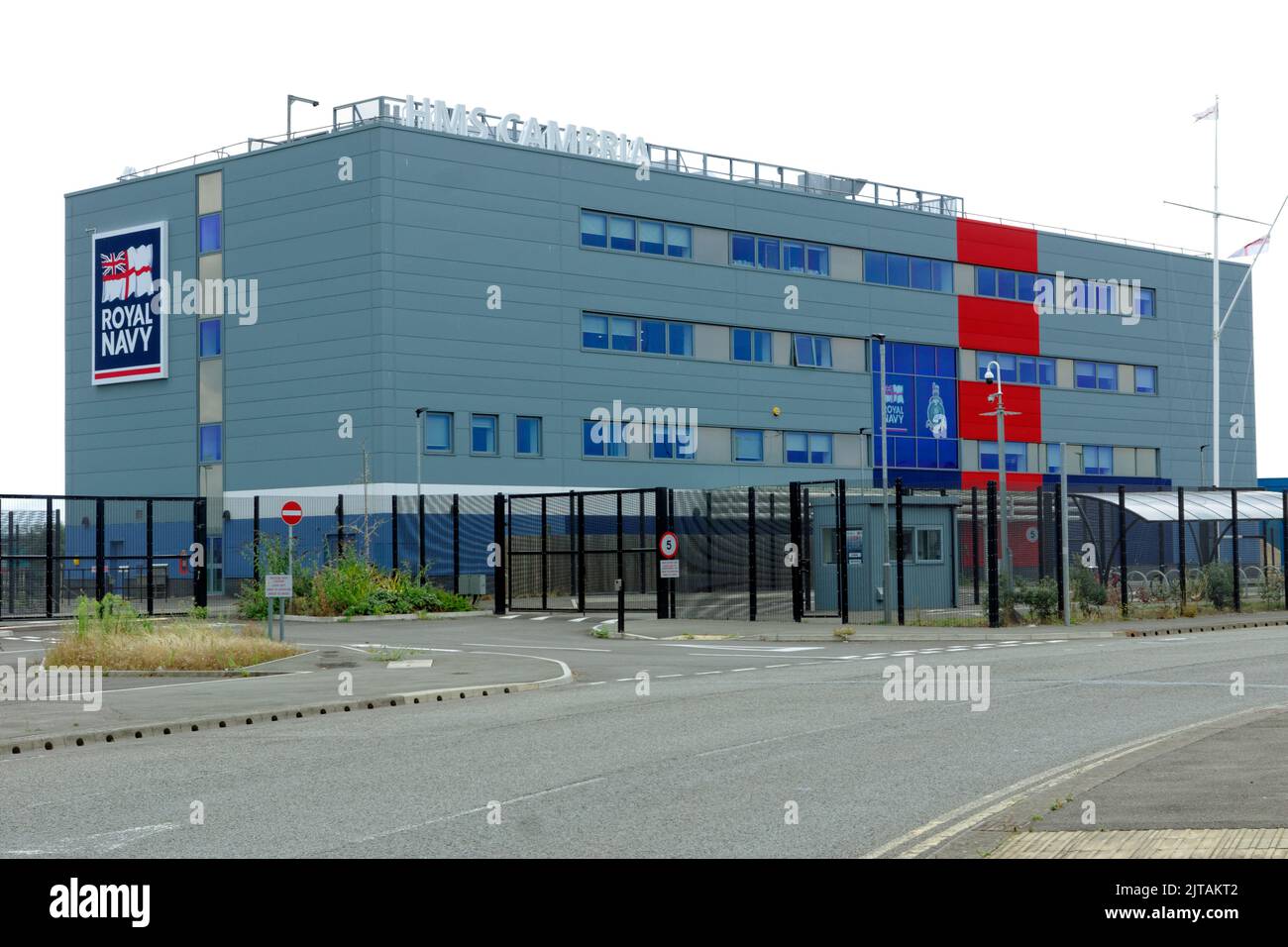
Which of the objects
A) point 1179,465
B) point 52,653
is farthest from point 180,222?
point 1179,465

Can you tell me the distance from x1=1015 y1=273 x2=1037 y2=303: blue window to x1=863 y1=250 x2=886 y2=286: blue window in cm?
870

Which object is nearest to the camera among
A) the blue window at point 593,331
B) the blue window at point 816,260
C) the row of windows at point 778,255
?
the blue window at point 593,331

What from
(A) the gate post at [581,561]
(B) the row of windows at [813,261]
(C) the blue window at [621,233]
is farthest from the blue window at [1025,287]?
(A) the gate post at [581,561]

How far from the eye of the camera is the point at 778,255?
2640 inches

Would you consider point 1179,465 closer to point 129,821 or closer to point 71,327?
point 71,327

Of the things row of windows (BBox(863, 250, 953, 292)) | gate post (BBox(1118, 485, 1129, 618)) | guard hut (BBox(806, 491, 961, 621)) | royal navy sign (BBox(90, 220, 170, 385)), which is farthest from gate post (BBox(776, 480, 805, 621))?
row of windows (BBox(863, 250, 953, 292))

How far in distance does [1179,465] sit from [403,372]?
1773 inches

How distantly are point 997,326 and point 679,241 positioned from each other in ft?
62.8

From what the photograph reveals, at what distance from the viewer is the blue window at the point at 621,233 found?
204 ft

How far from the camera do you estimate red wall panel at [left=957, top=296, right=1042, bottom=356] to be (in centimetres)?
7338

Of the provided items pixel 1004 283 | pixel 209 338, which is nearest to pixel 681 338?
pixel 209 338

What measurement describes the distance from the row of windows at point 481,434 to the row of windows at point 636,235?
791 cm

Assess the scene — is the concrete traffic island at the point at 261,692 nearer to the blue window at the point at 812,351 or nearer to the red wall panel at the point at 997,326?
the blue window at the point at 812,351

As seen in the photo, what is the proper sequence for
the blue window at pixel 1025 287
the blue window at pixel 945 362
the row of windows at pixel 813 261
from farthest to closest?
the blue window at pixel 1025 287 → the blue window at pixel 945 362 → the row of windows at pixel 813 261
